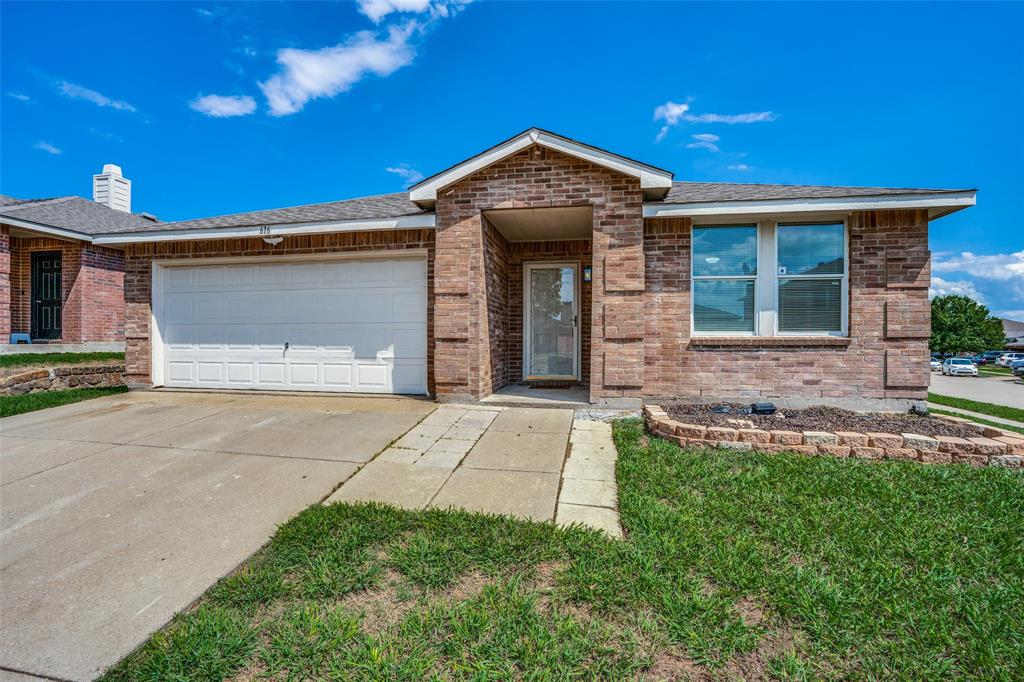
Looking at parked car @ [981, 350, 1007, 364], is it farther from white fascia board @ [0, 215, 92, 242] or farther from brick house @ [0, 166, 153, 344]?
white fascia board @ [0, 215, 92, 242]

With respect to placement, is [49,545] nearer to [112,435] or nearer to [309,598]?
[309,598]

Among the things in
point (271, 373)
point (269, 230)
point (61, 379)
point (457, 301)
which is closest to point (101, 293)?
point (61, 379)

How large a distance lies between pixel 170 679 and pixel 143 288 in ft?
27.8

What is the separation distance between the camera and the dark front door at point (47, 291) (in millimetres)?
10914

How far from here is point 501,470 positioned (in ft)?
13.4

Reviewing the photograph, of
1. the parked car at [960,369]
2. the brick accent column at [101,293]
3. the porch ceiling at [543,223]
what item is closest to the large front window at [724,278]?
the porch ceiling at [543,223]

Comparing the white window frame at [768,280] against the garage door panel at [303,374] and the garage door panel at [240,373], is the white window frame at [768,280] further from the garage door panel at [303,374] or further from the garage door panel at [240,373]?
the garage door panel at [240,373]

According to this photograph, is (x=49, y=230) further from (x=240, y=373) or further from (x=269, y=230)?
(x=269, y=230)

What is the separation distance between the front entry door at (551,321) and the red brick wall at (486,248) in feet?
5.66

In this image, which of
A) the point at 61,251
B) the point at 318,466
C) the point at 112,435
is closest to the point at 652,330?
the point at 318,466

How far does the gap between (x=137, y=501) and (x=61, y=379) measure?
7.43 meters

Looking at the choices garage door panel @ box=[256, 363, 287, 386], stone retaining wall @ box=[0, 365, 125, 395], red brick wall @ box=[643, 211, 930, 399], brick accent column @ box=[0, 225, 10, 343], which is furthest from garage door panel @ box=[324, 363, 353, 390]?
brick accent column @ box=[0, 225, 10, 343]

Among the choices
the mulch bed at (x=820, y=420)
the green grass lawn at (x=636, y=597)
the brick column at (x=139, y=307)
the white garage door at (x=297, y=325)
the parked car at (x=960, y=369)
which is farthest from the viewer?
the parked car at (x=960, y=369)

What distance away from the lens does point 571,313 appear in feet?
26.7
